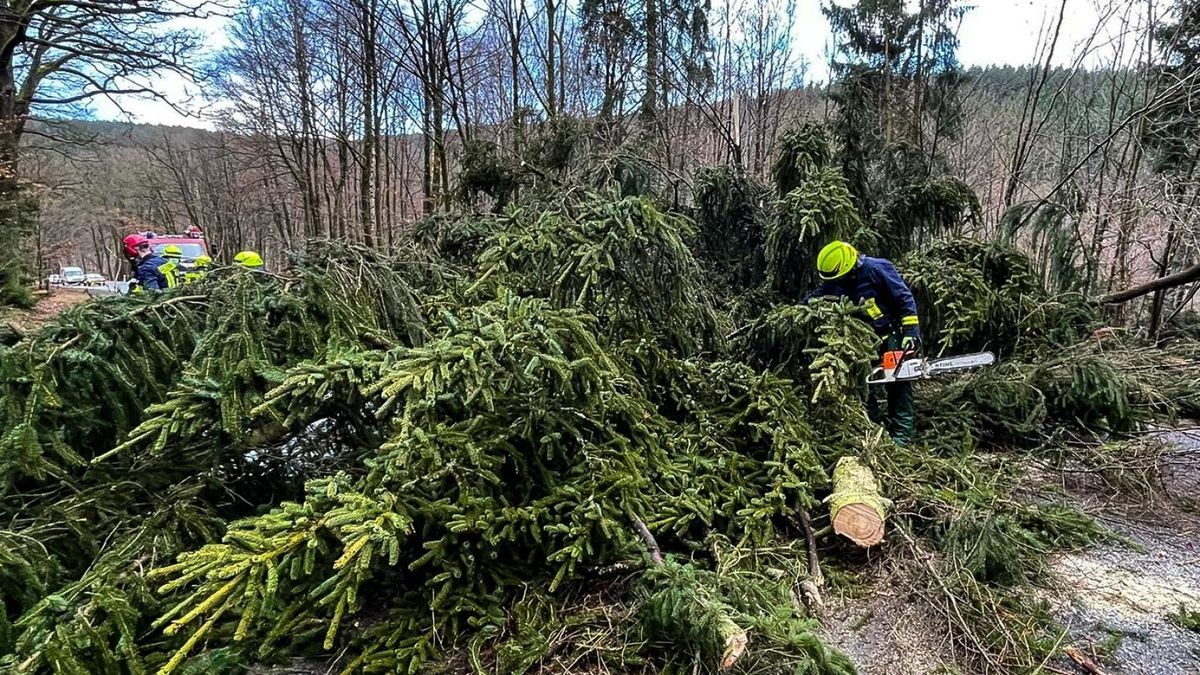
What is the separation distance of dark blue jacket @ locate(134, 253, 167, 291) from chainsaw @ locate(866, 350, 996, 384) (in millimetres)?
8042

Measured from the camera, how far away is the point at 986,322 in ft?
15.5

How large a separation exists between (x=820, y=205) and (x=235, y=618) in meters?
4.32

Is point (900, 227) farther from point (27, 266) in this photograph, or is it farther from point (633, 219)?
point (27, 266)

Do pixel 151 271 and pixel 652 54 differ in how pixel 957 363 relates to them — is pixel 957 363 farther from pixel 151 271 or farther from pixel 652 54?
pixel 151 271

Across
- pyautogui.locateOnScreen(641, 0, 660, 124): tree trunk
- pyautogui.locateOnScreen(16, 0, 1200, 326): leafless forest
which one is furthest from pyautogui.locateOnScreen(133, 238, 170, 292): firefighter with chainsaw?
pyautogui.locateOnScreen(641, 0, 660, 124): tree trunk

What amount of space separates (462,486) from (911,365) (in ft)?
10.6

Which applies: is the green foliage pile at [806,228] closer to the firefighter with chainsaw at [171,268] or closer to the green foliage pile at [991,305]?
the green foliage pile at [991,305]

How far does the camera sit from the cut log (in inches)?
108

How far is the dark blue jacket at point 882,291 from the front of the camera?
4.08m

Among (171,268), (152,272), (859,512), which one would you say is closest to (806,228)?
(859,512)

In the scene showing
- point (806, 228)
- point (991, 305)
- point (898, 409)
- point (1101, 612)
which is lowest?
point (1101, 612)

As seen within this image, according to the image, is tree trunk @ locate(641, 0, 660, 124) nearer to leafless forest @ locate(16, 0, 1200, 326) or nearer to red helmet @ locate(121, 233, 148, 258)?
leafless forest @ locate(16, 0, 1200, 326)

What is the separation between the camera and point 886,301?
4.21 meters

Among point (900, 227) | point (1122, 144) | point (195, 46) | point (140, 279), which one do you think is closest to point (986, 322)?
point (900, 227)
